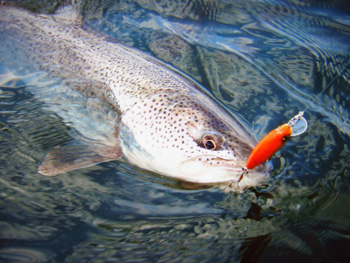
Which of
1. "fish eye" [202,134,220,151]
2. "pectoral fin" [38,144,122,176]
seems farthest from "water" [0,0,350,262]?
"fish eye" [202,134,220,151]

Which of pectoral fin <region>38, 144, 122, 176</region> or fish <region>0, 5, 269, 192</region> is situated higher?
fish <region>0, 5, 269, 192</region>

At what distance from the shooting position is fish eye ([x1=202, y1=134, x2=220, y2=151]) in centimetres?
254

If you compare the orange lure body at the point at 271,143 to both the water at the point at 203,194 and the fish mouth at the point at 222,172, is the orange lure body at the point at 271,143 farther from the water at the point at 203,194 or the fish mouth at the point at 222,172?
the water at the point at 203,194

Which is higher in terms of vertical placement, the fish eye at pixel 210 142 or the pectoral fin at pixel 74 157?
the fish eye at pixel 210 142

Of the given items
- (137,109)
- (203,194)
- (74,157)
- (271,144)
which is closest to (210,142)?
(203,194)

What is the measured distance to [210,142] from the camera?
2.58 m

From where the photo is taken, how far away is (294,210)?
2.34m

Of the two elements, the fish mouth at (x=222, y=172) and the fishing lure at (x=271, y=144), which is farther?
the fish mouth at (x=222, y=172)

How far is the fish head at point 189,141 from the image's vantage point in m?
2.42

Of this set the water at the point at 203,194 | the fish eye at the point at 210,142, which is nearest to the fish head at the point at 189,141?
the fish eye at the point at 210,142

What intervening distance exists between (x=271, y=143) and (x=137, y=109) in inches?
57.8

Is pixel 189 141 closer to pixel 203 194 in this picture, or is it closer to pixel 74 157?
pixel 203 194

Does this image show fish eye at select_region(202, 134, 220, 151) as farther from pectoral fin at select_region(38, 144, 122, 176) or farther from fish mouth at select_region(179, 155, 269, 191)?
pectoral fin at select_region(38, 144, 122, 176)

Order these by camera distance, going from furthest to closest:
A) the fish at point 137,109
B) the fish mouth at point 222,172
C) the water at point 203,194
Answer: the fish at point 137,109, the fish mouth at point 222,172, the water at point 203,194
